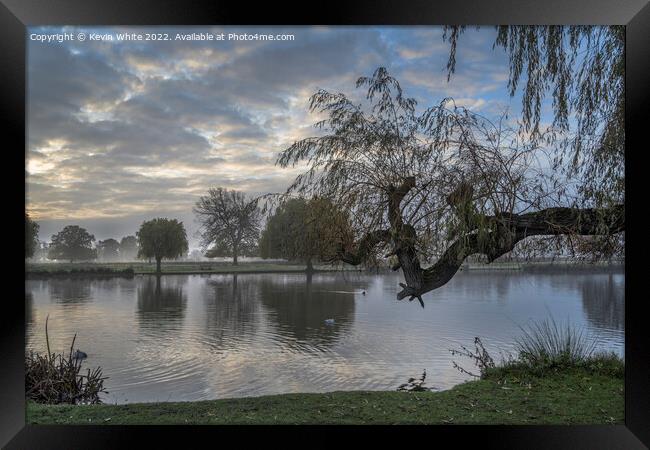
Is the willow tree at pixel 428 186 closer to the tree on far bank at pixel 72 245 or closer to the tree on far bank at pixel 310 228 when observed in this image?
the tree on far bank at pixel 310 228

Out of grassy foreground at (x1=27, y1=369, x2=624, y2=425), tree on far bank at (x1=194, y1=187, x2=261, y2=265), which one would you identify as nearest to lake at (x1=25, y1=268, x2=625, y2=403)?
grassy foreground at (x1=27, y1=369, x2=624, y2=425)

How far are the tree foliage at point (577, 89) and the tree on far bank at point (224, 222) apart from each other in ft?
9.70

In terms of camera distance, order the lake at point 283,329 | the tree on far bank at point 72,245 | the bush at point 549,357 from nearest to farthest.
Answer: the bush at point 549,357
the lake at point 283,329
the tree on far bank at point 72,245

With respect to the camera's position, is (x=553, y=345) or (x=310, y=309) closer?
(x=553, y=345)

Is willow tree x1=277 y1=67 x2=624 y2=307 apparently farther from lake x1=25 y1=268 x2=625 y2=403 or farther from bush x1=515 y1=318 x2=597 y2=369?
bush x1=515 y1=318 x2=597 y2=369

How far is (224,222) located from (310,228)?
7.64 ft

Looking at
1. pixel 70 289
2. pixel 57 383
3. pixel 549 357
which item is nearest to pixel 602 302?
pixel 549 357

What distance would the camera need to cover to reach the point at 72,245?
6449 millimetres

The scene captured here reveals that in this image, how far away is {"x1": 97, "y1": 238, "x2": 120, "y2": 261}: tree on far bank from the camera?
270 inches

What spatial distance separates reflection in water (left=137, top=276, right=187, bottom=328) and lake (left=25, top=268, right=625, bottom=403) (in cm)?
4

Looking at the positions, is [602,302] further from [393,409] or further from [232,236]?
[232,236]

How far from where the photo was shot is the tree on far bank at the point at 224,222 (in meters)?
5.29

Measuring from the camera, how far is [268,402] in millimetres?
3615

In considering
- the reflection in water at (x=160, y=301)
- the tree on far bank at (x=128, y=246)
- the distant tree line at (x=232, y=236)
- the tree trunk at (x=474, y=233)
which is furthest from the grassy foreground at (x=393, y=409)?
the reflection in water at (x=160, y=301)
